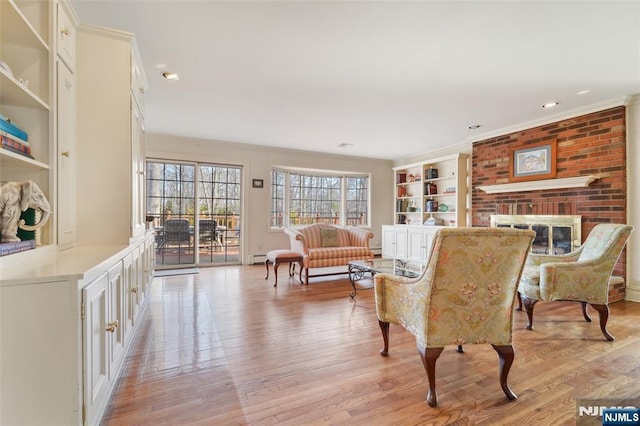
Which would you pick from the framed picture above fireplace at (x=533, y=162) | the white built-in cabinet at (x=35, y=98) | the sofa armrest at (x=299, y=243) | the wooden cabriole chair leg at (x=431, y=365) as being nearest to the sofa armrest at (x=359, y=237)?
the sofa armrest at (x=299, y=243)

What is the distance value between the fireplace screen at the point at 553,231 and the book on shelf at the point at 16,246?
5.23 meters

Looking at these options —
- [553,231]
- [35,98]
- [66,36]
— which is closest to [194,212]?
[66,36]

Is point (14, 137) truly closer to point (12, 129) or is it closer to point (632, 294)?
point (12, 129)

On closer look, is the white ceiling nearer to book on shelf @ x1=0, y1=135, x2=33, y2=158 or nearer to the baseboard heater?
book on shelf @ x1=0, y1=135, x2=33, y2=158

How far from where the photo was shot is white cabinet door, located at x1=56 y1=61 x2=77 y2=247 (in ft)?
5.82

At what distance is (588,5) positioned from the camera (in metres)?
1.88

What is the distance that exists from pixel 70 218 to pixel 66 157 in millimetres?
394

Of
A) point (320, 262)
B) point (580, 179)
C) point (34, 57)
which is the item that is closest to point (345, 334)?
point (320, 262)

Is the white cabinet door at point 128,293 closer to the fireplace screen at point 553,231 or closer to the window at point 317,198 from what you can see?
the window at point 317,198

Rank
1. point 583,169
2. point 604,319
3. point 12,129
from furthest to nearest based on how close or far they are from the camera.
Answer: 1. point 583,169
2. point 604,319
3. point 12,129

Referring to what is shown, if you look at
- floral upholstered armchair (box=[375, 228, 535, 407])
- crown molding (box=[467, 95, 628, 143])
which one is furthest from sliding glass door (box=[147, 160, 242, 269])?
floral upholstered armchair (box=[375, 228, 535, 407])

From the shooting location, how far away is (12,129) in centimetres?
149

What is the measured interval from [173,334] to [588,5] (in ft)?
12.5

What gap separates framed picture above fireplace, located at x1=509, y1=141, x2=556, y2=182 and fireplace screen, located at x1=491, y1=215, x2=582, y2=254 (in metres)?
0.59
